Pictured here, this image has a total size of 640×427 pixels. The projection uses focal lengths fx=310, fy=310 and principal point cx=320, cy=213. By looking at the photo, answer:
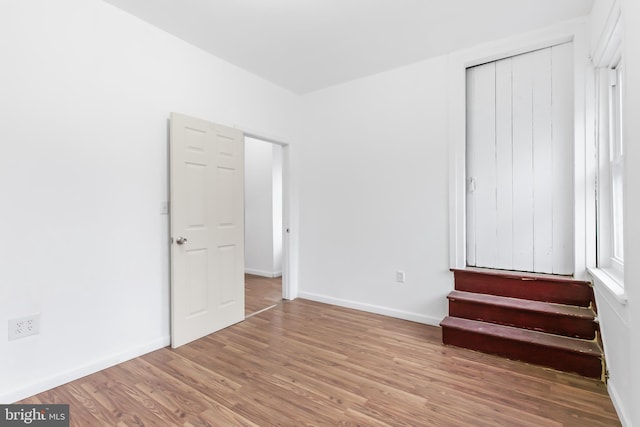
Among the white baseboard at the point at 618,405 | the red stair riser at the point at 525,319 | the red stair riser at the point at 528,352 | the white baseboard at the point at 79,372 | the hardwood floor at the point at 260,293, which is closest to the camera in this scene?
the white baseboard at the point at 618,405

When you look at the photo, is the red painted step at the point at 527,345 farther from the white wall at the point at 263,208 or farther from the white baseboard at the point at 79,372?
the white wall at the point at 263,208

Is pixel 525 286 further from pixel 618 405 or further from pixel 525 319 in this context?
pixel 618 405

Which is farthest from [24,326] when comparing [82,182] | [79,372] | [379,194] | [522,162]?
[522,162]

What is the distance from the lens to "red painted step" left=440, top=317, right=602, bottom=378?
7.13 feet

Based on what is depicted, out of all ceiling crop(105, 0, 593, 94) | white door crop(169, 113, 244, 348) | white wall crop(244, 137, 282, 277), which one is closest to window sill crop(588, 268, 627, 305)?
ceiling crop(105, 0, 593, 94)

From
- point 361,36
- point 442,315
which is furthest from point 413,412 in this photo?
point 361,36

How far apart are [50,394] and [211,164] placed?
2.03m

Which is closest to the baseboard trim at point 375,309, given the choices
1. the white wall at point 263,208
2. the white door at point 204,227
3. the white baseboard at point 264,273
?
the white door at point 204,227

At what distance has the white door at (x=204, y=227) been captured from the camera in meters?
2.68

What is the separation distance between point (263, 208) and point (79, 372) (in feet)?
11.8

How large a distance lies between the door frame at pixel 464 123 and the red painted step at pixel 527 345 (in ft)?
1.94

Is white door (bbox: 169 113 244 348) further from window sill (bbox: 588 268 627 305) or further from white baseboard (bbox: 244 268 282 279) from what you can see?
window sill (bbox: 588 268 627 305)

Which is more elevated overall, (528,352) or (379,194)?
(379,194)

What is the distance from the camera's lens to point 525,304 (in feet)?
8.52
